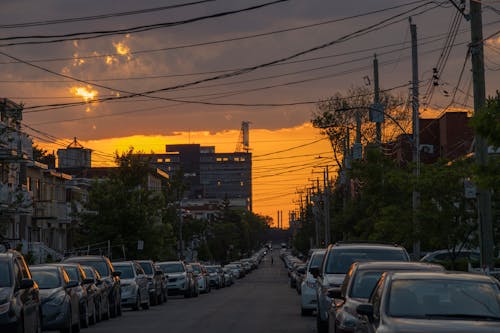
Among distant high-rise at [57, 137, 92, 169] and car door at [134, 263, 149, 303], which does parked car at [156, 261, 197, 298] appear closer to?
car door at [134, 263, 149, 303]

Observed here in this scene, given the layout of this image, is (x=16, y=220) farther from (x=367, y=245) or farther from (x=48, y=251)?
(x=367, y=245)

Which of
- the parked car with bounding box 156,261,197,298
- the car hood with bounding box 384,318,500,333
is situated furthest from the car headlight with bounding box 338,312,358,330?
the parked car with bounding box 156,261,197,298

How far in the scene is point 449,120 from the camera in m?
77.4

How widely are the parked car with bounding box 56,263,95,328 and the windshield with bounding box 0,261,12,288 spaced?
281 inches

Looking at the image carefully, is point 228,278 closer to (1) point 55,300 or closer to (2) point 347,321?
(1) point 55,300

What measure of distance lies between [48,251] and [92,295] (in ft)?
113

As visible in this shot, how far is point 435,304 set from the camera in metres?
12.5

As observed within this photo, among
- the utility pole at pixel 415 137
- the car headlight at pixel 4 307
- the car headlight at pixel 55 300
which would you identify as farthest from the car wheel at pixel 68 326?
the utility pole at pixel 415 137

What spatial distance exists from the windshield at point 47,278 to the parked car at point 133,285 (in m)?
11.9

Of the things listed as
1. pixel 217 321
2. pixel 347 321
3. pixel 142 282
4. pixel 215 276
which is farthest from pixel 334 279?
pixel 215 276

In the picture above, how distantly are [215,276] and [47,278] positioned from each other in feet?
144

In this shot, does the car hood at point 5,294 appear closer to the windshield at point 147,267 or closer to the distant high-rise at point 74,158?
the windshield at point 147,267

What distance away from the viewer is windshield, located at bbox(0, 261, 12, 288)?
59.5 ft

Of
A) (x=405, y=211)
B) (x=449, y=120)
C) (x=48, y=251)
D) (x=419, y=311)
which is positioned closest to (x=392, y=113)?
(x=449, y=120)
